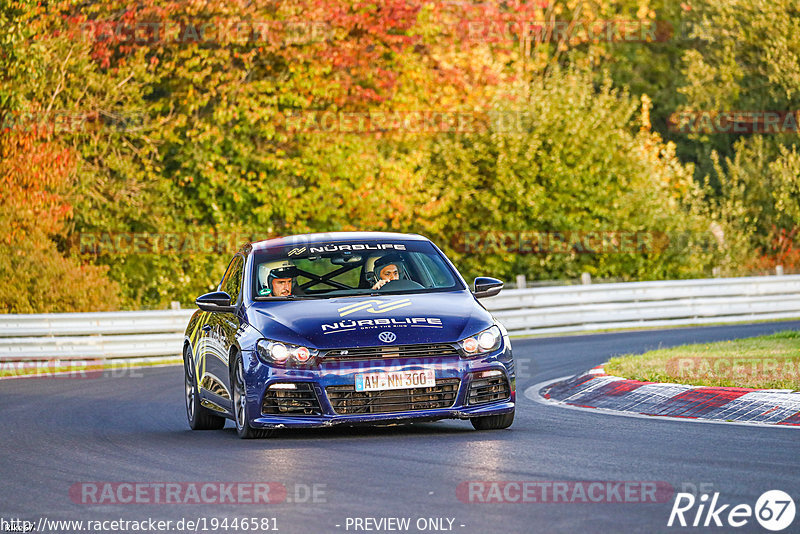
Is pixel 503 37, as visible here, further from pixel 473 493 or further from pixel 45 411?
pixel 473 493

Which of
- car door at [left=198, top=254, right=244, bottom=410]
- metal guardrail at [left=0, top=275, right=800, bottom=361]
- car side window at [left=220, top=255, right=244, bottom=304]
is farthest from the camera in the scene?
metal guardrail at [left=0, top=275, right=800, bottom=361]

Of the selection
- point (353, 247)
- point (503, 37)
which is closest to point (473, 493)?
point (353, 247)

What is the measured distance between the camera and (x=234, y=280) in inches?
491

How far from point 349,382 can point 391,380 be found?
30 cm

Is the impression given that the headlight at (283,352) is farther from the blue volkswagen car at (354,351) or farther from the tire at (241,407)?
the tire at (241,407)

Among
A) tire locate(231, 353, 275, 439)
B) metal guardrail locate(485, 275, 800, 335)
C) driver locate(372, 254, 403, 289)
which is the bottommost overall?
metal guardrail locate(485, 275, 800, 335)

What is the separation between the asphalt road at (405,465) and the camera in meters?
7.25

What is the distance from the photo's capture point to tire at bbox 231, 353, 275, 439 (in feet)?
35.1

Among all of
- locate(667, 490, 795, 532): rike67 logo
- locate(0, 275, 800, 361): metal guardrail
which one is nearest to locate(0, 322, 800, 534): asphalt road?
locate(667, 490, 795, 532): rike67 logo

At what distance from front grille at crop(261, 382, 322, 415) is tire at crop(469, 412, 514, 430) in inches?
51.0

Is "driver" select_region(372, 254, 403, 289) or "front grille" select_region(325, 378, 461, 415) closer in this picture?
"front grille" select_region(325, 378, 461, 415)

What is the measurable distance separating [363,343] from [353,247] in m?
1.94

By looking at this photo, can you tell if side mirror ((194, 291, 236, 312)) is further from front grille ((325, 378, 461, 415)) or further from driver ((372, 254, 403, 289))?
front grille ((325, 378, 461, 415))

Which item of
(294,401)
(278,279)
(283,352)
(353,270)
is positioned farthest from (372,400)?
(353,270)
